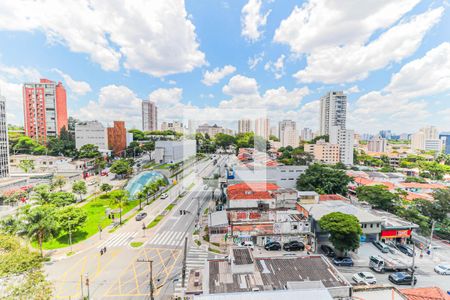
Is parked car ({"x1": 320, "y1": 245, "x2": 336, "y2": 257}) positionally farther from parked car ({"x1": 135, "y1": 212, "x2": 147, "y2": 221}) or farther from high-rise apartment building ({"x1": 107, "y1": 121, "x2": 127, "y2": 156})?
high-rise apartment building ({"x1": 107, "y1": 121, "x2": 127, "y2": 156})

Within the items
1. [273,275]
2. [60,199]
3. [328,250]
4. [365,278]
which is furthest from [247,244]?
[60,199]

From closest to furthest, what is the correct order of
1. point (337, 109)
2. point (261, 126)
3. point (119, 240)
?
point (119, 240) < point (261, 126) < point (337, 109)

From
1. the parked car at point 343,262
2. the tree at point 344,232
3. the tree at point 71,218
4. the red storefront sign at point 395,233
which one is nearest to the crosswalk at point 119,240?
the tree at point 71,218

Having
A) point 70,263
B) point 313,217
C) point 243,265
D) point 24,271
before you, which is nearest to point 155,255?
point 70,263

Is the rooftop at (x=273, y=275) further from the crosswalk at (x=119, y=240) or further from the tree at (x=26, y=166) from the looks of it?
the tree at (x=26, y=166)

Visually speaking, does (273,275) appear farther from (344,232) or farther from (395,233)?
(395,233)

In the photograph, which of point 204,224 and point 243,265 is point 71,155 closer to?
point 204,224

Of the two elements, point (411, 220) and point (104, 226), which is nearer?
point (411, 220)
